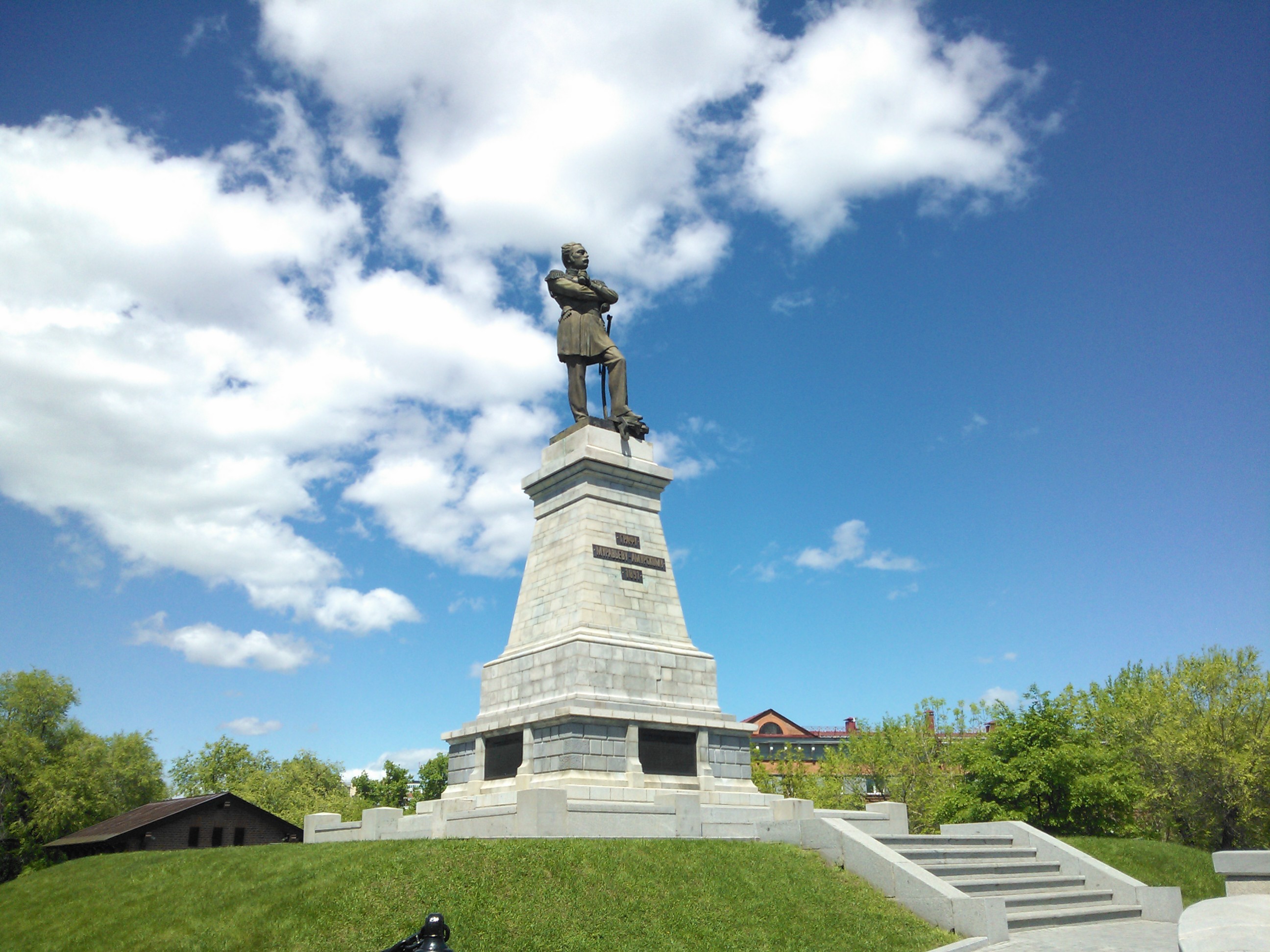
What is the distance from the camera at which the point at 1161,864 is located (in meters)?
22.0

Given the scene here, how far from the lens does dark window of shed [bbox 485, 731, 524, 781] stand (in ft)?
69.3

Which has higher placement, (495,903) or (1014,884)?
(495,903)

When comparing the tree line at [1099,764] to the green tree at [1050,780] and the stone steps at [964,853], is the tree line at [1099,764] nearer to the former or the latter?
the green tree at [1050,780]

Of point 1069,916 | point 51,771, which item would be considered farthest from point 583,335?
point 51,771

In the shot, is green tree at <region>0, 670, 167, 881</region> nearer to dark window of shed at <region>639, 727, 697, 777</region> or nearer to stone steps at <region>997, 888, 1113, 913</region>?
dark window of shed at <region>639, 727, 697, 777</region>

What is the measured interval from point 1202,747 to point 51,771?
55.5 meters

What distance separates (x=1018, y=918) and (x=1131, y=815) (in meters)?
17.7

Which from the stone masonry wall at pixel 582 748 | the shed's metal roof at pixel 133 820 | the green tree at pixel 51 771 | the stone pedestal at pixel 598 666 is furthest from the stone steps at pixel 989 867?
the green tree at pixel 51 771

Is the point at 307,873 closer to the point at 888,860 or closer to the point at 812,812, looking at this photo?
the point at 888,860

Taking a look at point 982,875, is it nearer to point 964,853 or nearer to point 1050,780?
point 964,853

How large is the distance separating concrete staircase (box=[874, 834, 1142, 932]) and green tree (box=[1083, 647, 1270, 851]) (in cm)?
1588

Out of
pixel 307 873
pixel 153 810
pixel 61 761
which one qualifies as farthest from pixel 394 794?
pixel 307 873

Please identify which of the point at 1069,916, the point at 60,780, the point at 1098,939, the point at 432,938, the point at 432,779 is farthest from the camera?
the point at 432,779

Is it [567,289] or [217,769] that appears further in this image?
[217,769]
